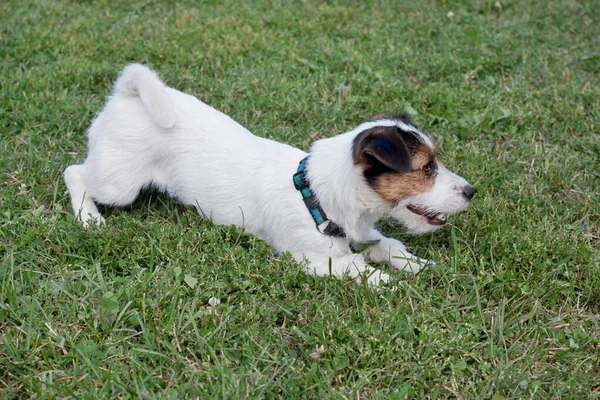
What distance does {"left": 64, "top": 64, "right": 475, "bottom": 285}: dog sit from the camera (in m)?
3.68

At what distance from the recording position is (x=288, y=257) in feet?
12.5

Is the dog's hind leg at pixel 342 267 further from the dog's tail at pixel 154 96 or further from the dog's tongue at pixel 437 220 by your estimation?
the dog's tail at pixel 154 96

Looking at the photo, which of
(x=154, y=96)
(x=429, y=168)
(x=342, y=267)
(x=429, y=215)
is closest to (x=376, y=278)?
(x=342, y=267)

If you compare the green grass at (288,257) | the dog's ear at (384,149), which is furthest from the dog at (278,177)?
the green grass at (288,257)

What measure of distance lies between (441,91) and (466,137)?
0.71 metres

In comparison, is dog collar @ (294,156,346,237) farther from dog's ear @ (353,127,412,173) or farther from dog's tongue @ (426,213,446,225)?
dog's tongue @ (426,213,446,225)

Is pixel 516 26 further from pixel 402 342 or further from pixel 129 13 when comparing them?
pixel 402 342

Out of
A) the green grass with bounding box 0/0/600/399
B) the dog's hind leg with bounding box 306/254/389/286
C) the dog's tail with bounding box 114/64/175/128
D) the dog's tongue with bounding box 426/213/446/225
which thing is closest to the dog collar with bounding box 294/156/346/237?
the dog's hind leg with bounding box 306/254/389/286

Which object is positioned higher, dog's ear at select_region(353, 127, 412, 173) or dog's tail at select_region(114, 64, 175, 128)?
dog's ear at select_region(353, 127, 412, 173)

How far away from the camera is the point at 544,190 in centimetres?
468

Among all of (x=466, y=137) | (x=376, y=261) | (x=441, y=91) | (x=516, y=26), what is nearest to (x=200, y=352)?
(x=376, y=261)

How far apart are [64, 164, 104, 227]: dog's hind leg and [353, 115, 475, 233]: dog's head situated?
185cm

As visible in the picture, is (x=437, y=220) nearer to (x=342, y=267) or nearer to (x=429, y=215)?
(x=429, y=215)

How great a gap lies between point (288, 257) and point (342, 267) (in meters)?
0.32
